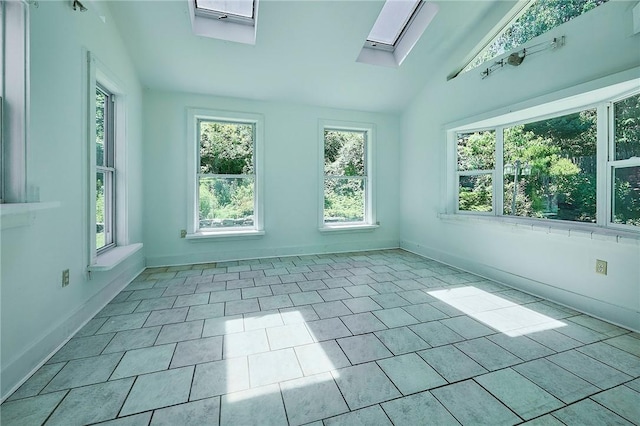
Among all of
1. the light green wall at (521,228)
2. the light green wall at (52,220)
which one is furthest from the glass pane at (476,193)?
the light green wall at (52,220)

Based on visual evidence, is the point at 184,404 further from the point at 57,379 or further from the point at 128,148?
the point at 128,148

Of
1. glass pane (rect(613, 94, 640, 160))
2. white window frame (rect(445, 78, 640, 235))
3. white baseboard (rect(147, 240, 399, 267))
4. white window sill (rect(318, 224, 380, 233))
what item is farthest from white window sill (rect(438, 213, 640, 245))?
white baseboard (rect(147, 240, 399, 267))

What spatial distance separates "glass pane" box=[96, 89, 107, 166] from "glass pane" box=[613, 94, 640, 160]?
15.8ft

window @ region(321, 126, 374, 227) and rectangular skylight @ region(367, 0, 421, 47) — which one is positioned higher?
rectangular skylight @ region(367, 0, 421, 47)

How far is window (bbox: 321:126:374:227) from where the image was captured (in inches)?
189

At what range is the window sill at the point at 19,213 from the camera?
4.59ft

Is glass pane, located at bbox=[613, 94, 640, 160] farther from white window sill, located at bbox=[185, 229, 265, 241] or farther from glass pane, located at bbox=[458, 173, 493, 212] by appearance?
white window sill, located at bbox=[185, 229, 265, 241]

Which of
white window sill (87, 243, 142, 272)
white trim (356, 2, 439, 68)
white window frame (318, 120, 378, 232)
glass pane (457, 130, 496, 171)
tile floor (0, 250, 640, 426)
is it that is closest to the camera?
tile floor (0, 250, 640, 426)

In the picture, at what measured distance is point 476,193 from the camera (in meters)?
3.93

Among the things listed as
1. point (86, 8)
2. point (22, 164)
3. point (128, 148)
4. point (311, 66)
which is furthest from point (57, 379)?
point (311, 66)

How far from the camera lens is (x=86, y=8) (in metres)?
2.24

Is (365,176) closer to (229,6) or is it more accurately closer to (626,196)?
(229,6)

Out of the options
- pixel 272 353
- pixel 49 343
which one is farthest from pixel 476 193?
pixel 49 343

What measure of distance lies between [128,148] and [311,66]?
7.97 feet
